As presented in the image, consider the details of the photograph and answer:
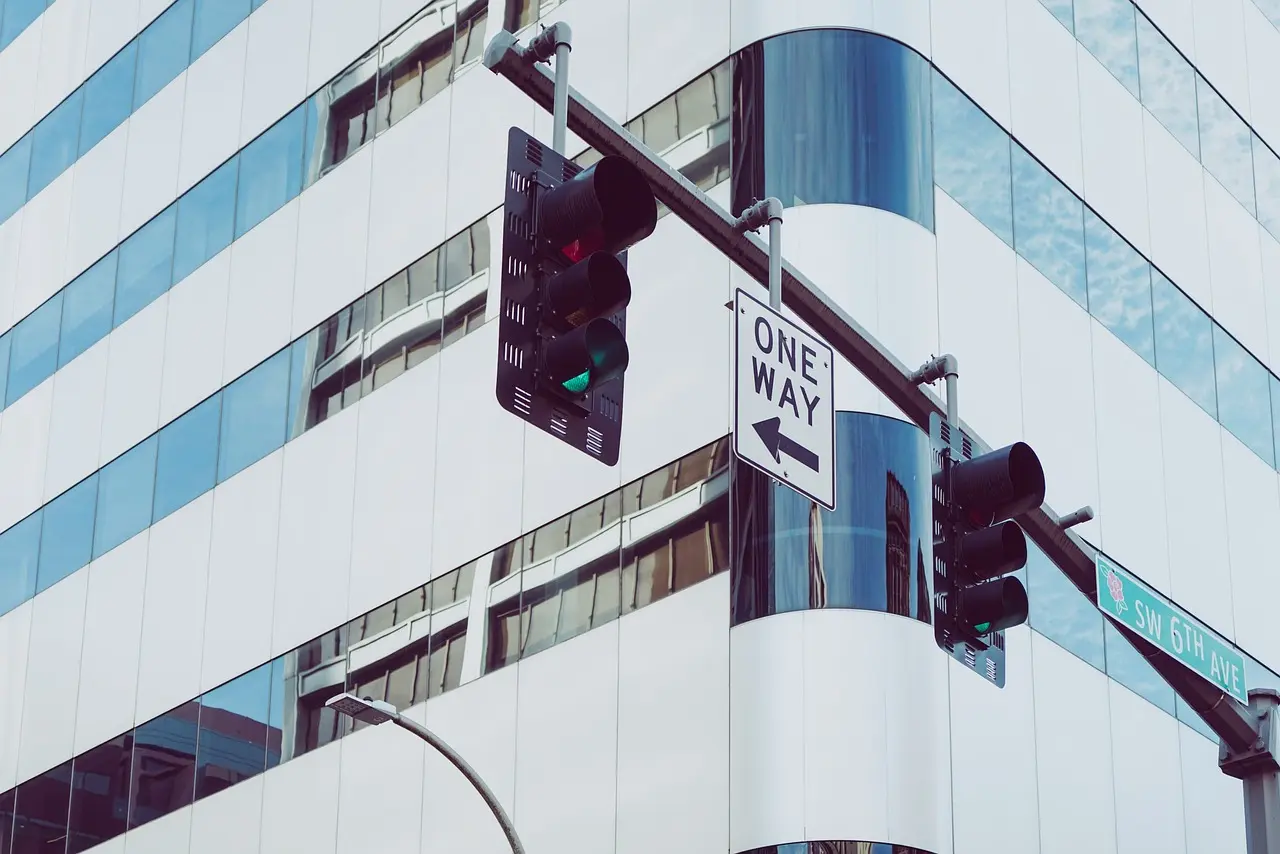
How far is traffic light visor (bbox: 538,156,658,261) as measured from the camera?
887 centimetres

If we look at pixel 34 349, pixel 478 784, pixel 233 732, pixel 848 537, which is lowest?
pixel 478 784

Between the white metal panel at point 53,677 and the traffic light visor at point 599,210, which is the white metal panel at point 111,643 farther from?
the traffic light visor at point 599,210

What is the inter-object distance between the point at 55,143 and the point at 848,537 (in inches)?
952

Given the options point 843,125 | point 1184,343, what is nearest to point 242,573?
point 843,125

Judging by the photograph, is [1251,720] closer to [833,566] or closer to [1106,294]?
[833,566]

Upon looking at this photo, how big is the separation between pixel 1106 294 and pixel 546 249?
2007cm

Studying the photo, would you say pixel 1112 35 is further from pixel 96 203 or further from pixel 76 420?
pixel 76 420

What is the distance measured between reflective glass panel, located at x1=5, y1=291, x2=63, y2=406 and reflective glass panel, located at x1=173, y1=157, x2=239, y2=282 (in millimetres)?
Answer: 4794

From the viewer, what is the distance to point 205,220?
33750 mm

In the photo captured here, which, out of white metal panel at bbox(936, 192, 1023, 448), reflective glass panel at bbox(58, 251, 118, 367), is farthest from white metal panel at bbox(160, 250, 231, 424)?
white metal panel at bbox(936, 192, 1023, 448)

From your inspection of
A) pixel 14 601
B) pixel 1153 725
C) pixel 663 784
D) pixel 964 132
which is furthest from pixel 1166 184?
pixel 14 601

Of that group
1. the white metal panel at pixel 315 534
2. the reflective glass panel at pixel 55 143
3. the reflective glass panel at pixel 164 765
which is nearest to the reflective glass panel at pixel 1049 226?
the white metal panel at pixel 315 534

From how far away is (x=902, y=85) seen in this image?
24000mm

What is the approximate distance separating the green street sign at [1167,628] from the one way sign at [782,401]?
1.89m
